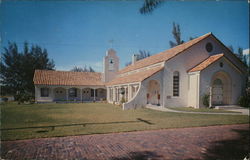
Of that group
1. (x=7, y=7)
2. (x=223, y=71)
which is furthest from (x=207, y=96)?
(x=7, y=7)

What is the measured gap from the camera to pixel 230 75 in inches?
655

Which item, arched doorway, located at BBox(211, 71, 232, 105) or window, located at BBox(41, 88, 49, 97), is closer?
arched doorway, located at BBox(211, 71, 232, 105)

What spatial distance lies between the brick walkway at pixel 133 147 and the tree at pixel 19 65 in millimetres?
3741

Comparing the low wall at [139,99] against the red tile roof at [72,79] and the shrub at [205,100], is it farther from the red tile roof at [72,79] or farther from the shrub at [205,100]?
the red tile roof at [72,79]

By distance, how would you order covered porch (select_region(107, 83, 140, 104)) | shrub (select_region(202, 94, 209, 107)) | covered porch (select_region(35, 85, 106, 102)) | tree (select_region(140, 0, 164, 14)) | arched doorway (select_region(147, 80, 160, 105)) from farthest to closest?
covered porch (select_region(35, 85, 106, 102)) → arched doorway (select_region(147, 80, 160, 105)) → covered porch (select_region(107, 83, 140, 104)) → shrub (select_region(202, 94, 209, 107)) → tree (select_region(140, 0, 164, 14))

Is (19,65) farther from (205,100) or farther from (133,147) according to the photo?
(205,100)

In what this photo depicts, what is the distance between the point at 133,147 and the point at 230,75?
664 inches

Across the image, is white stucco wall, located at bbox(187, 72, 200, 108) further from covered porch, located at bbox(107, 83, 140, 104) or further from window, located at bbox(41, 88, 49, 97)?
window, located at bbox(41, 88, 49, 97)

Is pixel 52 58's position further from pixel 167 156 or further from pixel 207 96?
pixel 207 96

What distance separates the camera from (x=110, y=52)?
10086 millimetres

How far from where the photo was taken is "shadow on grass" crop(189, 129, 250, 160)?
4.54 metres

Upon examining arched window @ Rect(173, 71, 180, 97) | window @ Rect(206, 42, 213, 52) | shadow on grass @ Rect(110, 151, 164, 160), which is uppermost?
window @ Rect(206, 42, 213, 52)

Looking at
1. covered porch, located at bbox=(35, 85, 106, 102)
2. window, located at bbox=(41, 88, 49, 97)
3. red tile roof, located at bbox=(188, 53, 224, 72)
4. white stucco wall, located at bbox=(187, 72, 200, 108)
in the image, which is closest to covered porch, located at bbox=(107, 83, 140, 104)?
covered porch, located at bbox=(35, 85, 106, 102)

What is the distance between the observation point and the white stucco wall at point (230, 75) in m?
16.0
